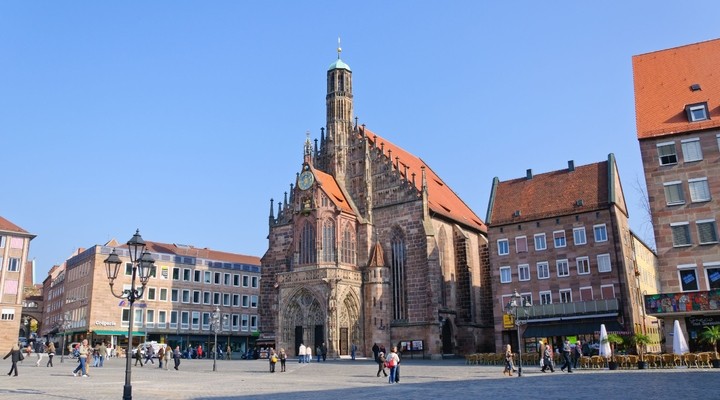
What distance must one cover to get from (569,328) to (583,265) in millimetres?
4424

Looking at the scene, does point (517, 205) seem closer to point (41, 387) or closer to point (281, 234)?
point (281, 234)

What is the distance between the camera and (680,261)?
1420 inches

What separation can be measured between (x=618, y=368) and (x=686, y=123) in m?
15.7

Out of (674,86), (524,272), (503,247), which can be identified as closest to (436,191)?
(503,247)

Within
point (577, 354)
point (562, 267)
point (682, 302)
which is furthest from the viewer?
point (562, 267)

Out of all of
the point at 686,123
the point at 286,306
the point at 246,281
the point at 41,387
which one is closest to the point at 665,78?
the point at 686,123

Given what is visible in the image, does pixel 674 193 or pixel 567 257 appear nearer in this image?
pixel 674 193

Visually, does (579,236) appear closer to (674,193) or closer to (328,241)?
(674,193)

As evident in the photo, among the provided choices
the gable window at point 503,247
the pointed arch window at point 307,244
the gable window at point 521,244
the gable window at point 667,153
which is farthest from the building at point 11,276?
the gable window at point 667,153

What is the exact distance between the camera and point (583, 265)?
43125 mm

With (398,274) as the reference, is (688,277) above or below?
below

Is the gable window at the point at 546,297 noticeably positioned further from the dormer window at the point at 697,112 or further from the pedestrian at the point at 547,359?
the dormer window at the point at 697,112

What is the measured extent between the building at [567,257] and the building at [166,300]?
119ft

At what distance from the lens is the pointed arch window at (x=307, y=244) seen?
52.6 m
